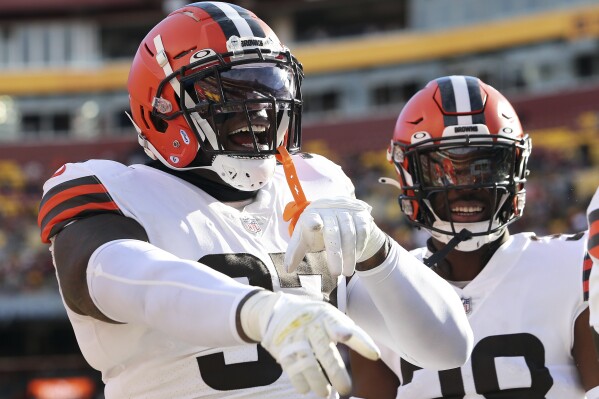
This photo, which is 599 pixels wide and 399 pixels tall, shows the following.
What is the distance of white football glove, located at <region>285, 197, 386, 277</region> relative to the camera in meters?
2.18

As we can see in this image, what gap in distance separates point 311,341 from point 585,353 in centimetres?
187

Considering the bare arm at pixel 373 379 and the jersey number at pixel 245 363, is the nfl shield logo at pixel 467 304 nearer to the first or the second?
the bare arm at pixel 373 379

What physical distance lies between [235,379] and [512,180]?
1.51 metres

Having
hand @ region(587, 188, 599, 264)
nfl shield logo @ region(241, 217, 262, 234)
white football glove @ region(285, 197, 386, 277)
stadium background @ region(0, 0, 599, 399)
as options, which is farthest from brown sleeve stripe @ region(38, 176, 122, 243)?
stadium background @ region(0, 0, 599, 399)

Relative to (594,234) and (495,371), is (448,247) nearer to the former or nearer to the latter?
(495,371)

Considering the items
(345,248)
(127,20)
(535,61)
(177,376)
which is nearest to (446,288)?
(345,248)

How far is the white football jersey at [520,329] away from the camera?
3.45 metres

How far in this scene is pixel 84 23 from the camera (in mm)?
28625

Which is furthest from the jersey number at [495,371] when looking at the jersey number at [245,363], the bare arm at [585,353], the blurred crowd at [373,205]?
the blurred crowd at [373,205]

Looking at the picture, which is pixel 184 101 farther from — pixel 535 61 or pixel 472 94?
pixel 535 61

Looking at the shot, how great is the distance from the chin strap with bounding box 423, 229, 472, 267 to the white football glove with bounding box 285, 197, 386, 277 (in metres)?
1.16

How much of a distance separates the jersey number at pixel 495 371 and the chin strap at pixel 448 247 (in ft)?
1.11

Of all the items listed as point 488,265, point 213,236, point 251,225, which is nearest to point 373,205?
point 488,265

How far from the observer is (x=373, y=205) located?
16891mm
